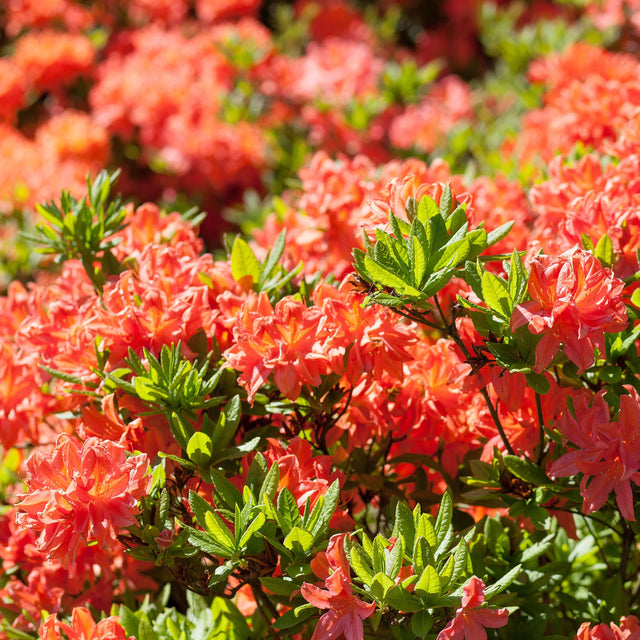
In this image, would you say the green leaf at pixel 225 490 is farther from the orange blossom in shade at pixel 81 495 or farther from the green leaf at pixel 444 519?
the green leaf at pixel 444 519

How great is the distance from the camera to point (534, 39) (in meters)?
4.29

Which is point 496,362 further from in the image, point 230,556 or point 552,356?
point 230,556

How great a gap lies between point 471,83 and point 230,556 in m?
4.46

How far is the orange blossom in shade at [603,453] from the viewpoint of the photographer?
1.27 metres

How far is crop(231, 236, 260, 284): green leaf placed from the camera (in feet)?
5.40

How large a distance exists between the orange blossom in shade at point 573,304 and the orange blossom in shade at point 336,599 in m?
0.41

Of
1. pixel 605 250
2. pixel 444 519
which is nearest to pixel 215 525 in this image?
pixel 444 519

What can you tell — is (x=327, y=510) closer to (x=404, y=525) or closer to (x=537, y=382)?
(x=404, y=525)

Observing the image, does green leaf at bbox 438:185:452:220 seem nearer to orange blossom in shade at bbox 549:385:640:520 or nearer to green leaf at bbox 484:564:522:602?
orange blossom in shade at bbox 549:385:640:520

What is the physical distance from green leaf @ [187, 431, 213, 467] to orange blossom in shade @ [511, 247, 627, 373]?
54 centimetres

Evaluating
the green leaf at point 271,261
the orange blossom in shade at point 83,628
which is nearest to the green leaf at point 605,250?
the green leaf at point 271,261

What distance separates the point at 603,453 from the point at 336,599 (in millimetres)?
487

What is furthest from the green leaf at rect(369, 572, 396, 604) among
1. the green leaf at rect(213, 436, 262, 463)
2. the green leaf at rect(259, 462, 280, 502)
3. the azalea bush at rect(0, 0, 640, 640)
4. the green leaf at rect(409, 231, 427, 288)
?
the green leaf at rect(409, 231, 427, 288)

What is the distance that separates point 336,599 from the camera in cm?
118
